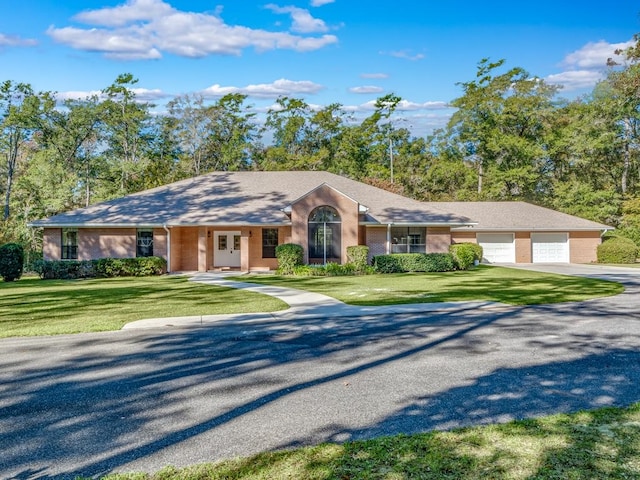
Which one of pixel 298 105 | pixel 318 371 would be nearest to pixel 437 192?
pixel 298 105

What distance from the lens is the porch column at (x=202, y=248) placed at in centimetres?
2459

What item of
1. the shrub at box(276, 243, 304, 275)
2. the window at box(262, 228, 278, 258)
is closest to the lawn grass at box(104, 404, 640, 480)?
the shrub at box(276, 243, 304, 275)

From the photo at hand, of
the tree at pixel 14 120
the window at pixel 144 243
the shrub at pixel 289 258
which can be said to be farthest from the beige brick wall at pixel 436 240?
the tree at pixel 14 120

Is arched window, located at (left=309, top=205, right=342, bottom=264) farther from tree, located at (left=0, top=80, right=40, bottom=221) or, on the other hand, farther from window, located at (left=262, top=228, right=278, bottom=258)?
tree, located at (left=0, top=80, right=40, bottom=221)

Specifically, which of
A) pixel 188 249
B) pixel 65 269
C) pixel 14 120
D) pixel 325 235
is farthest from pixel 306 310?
pixel 14 120

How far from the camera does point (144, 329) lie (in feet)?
32.5

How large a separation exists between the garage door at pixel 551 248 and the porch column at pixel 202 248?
69.0 ft

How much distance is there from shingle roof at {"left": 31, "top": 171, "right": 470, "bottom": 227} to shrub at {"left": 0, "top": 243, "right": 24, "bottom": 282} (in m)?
2.55

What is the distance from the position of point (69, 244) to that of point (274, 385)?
22.8 meters

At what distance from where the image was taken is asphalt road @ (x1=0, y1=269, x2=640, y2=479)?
14.4 feet

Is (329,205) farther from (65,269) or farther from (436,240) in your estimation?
(65,269)

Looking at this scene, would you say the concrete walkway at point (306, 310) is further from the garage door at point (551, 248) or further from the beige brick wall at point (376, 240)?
the garage door at point (551, 248)

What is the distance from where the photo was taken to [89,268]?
73.5 feet

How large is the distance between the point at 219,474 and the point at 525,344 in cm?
611
